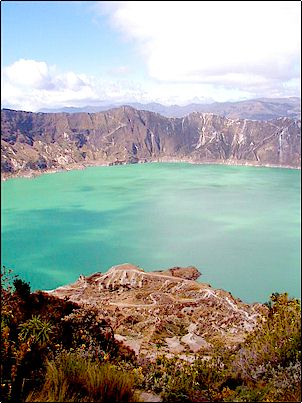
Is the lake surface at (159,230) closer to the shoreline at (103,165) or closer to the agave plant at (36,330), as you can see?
the shoreline at (103,165)

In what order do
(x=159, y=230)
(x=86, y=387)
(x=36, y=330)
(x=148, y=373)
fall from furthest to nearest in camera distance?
(x=159, y=230)
(x=36, y=330)
(x=148, y=373)
(x=86, y=387)

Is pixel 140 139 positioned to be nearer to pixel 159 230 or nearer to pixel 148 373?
pixel 159 230

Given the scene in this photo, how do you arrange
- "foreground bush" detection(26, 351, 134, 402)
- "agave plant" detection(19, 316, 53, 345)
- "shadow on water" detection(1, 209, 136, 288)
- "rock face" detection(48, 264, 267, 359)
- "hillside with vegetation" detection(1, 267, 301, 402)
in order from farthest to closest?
"shadow on water" detection(1, 209, 136, 288) < "rock face" detection(48, 264, 267, 359) < "agave plant" detection(19, 316, 53, 345) < "hillside with vegetation" detection(1, 267, 301, 402) < "foreground bush" detection(26, 351, 134, 402)

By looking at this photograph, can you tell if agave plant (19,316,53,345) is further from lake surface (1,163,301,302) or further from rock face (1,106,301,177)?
rock face (1,106,301,177)

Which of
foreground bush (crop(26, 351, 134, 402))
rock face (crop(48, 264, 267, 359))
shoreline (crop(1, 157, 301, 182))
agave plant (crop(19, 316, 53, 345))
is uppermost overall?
shoreline (crop(1, 157, 301, 182))

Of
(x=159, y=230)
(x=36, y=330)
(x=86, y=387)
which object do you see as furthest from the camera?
(x=159, y=230)

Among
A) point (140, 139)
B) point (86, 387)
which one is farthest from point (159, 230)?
point (140, 139)

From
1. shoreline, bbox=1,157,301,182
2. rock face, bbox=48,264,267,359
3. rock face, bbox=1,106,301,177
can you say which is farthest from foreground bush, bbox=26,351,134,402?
rock face, bbox=1,106,301,177

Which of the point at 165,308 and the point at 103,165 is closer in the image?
the point at 165,308
